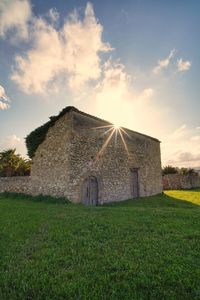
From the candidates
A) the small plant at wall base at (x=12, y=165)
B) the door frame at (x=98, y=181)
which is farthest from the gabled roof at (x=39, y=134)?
the small plant at wall base at (x=12, y=165)

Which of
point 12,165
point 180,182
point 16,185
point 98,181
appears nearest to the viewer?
point 98,181

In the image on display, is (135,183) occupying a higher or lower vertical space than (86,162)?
lower

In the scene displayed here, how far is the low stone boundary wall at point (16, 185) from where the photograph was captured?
14303mm

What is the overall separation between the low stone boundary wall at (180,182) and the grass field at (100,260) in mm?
21330

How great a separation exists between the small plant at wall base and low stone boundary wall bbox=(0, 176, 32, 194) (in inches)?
164

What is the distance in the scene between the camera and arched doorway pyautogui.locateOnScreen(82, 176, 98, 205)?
11891 millimetres

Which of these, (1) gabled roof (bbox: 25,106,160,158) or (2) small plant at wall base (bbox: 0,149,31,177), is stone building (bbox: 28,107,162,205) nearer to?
(1) gabled roof (bbox: 25,106,160,158)

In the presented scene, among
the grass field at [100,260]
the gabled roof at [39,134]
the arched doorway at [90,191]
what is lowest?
the grass field at [100,260]

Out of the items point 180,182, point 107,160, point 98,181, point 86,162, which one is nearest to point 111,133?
point 107,160

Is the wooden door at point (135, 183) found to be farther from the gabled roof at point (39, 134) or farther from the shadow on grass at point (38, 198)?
the shadow on grass at point (38, 198)

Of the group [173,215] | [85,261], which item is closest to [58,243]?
[85,261]

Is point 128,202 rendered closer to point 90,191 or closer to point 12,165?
point 90,191

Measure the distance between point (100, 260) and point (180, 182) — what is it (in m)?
24.8

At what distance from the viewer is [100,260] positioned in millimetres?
3387
